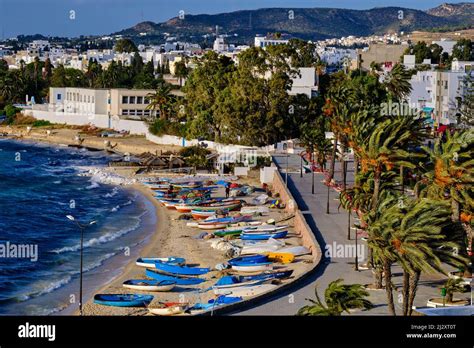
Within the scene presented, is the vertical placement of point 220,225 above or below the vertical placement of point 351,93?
below

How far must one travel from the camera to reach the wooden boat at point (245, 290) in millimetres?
27944

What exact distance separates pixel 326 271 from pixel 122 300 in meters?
6.70

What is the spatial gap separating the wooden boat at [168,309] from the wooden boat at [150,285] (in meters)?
2.74

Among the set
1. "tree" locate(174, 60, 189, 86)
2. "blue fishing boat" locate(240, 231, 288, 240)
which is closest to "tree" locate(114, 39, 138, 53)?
"tree" locate(174, 60, 189, 86)

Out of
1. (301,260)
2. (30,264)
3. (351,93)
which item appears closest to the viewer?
(301,260)

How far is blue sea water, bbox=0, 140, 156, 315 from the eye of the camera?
3241cm

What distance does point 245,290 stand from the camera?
28.5 metres

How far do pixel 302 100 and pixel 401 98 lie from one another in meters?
8.12

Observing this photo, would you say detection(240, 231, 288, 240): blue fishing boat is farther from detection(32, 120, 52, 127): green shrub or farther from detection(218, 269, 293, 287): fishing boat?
detection(32, 120, 52, 127): green shrub

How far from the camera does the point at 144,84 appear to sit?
4220 inches

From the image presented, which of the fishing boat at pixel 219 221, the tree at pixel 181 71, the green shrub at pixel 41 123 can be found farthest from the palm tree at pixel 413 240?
the tree at pixel 181 71

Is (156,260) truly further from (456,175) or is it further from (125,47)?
(125,47)
